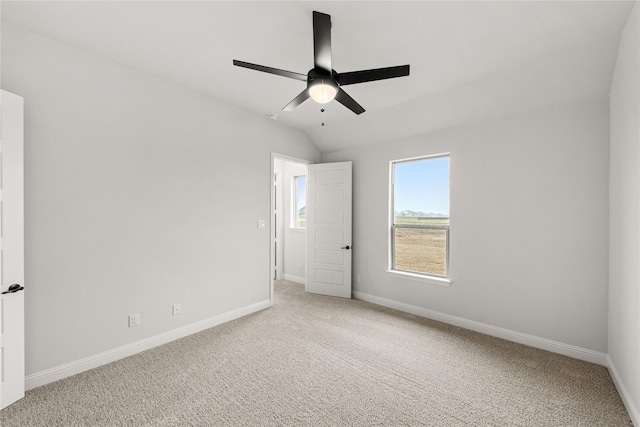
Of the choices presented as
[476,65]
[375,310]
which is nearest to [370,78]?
[476,65]

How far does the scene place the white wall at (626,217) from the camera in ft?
5.99

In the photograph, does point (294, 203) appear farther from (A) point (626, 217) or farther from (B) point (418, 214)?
(A) point (626, 217)

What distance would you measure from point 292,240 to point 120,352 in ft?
11.5

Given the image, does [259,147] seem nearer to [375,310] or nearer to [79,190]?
[79,190]

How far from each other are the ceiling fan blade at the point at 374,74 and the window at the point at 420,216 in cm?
211

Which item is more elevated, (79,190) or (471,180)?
(471,180)

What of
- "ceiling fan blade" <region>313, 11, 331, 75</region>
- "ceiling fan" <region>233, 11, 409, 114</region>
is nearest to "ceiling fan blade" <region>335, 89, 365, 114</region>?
"ceiling fan" <region>233, 11, 409, 114</region>

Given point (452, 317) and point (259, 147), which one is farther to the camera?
point (259, 147)

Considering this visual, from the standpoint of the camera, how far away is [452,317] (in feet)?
11.6

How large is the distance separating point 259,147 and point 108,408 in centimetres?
313

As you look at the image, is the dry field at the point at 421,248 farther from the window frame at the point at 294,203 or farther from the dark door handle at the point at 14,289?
the dark door handle at the point at 14,289

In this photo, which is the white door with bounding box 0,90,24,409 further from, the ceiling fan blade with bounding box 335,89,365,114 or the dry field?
the dry field

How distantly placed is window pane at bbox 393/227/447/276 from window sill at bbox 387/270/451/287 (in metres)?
0.08

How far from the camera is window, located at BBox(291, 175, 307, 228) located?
18.8 ft
